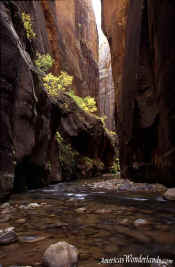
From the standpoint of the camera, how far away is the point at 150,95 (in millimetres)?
7496

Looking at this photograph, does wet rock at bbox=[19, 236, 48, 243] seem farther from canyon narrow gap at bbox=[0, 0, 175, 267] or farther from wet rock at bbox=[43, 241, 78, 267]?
wet rock at bbox=[43, 241, 78, 267]

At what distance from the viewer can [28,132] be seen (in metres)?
5.98

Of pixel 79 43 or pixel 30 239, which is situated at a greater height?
pixel 79 43

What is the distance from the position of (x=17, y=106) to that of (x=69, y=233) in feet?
13.6

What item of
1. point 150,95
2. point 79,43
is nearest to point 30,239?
point 150,95

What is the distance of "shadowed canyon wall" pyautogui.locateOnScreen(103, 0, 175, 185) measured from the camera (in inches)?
202

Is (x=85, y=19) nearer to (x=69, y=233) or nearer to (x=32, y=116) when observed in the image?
(x=32, y=116)

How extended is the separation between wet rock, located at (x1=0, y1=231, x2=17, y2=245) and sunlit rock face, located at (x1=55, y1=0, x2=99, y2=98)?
20.1 m

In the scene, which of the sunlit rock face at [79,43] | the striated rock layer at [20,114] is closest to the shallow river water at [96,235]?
the striated rock layer at [20,114]

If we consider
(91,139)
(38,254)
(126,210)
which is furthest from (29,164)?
(91,139)

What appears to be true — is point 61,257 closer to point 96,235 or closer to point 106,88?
point 96,235

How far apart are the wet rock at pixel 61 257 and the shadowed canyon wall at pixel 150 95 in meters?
4.72

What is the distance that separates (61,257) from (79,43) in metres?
30.7

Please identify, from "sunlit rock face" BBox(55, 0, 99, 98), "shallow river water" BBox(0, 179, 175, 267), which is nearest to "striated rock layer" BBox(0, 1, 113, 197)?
"shallow river water" BBox(0, 179, 175, 267)
